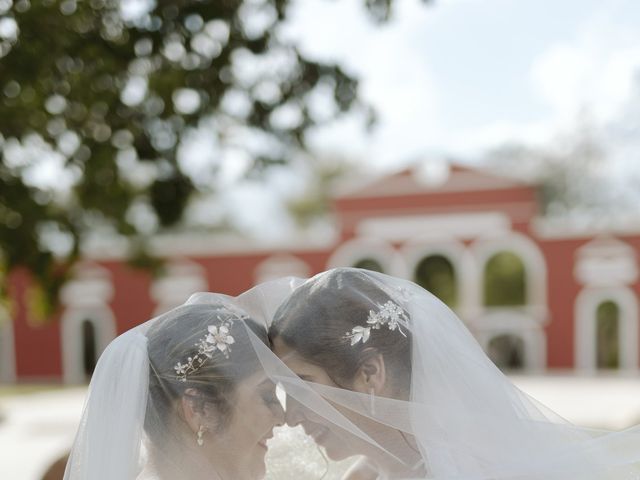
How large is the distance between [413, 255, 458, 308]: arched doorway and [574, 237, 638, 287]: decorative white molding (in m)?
3.31

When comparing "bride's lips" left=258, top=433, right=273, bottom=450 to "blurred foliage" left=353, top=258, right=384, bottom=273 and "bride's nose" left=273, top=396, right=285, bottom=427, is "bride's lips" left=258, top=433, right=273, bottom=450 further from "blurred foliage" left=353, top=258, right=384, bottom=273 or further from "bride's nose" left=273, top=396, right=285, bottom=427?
"blurred foliage" left=353, top=258, right=384, bottom=273

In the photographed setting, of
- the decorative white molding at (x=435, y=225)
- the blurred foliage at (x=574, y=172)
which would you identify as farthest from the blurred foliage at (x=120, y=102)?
the blurred foliage at (x=574, y=172)

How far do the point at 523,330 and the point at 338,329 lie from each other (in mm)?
17814

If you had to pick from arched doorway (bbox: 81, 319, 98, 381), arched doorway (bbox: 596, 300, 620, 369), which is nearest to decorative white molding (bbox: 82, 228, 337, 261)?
arched doorway (bbox: 81, 319, 98, 381)

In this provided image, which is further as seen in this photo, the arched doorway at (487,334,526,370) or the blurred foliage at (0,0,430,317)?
the arched doorway at (487,334,526,370)

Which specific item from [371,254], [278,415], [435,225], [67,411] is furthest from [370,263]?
[278,415]

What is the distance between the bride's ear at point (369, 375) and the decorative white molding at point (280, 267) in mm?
17950

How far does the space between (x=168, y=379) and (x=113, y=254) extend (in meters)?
20.1

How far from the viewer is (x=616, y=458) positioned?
1740 mm

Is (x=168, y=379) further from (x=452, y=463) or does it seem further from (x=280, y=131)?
(x=280, y=131)

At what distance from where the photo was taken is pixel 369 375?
1.60 metres

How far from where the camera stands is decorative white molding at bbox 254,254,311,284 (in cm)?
1967

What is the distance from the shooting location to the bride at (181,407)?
57.7 inches

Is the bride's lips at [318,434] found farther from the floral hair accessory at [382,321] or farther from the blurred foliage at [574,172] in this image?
the blurred foliage at [574,172]
